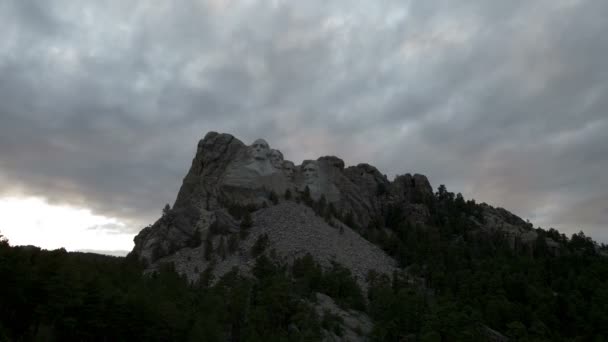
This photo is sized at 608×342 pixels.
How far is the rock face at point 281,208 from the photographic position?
6931 cm

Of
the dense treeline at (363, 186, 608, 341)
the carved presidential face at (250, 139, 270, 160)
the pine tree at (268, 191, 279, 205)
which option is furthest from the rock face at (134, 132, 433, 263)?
the dense treeline at (363, 186, 608, 341)

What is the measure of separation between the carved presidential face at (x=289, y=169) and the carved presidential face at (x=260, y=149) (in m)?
4.94

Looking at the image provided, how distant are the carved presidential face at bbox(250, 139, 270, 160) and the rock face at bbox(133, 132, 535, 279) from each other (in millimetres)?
157

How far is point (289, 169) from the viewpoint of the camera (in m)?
95.8

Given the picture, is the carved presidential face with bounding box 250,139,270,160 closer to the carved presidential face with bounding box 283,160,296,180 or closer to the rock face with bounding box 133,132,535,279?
the rock face with bounding box 133,132,535,279

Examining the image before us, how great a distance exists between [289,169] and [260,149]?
7694 mm

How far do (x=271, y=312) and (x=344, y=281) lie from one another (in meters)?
14.6

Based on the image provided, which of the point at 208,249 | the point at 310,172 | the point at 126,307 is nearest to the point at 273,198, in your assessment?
the point at 310,172

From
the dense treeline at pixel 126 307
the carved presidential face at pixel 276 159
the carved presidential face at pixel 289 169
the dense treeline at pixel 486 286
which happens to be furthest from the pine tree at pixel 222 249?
the carved presidential face at pixel 289 169

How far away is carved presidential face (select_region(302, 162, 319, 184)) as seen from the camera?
3752 inches

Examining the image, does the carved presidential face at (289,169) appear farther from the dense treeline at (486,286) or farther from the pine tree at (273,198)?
the dense treeline at (486,286)

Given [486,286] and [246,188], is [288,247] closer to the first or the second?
[246,188]

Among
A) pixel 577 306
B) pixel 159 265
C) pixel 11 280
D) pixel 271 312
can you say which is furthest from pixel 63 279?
pixel 577 306

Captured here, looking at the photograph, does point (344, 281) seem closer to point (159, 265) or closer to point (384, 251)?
point (159, 265)
